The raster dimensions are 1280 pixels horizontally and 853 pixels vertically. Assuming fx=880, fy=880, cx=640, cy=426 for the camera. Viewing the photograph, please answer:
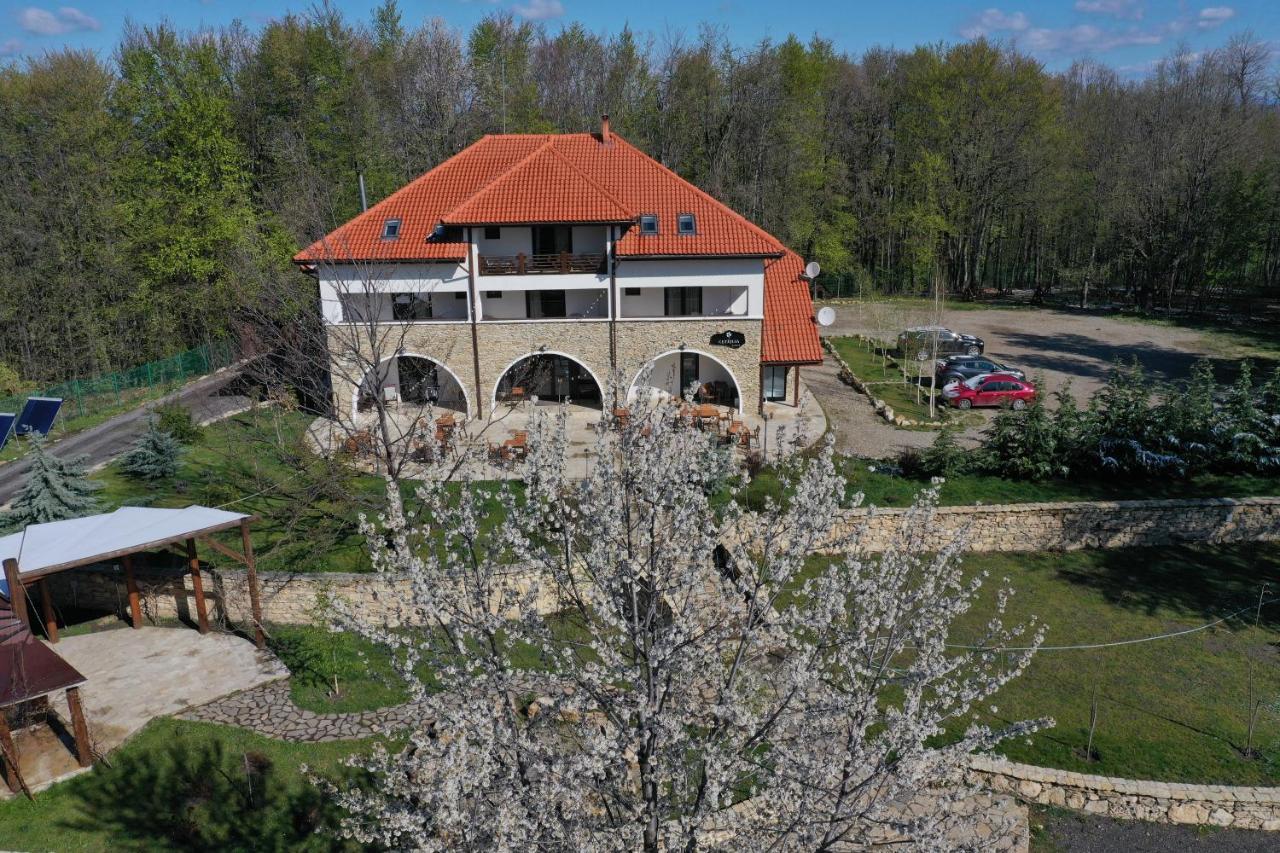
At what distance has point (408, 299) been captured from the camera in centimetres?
2816

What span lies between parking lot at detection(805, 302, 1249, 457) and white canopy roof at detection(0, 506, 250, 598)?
53.8ft

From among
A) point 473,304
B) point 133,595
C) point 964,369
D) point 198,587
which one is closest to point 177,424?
point 473,304

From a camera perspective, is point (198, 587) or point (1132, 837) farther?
point (198, 587)

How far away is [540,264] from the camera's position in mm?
27156

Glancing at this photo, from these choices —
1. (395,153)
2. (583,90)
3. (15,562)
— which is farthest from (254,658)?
(583,90)

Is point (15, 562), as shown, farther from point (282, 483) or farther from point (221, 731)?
point (282, 483)

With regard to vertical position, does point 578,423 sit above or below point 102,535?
below

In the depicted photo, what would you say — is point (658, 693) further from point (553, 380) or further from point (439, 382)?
point (439, 382)

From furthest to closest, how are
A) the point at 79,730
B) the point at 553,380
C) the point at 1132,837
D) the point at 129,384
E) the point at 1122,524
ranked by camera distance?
the point at 129,384
the point at 553,380
the point at 1122,524
the point at 79,730
the point at 1132,837

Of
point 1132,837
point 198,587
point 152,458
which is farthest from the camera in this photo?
point 152,458

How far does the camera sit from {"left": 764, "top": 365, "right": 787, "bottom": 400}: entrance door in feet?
96.2

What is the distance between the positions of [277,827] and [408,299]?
19025 millimetres

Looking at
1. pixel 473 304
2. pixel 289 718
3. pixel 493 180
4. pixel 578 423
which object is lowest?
pixel 289 718

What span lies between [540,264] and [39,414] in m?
15.8
